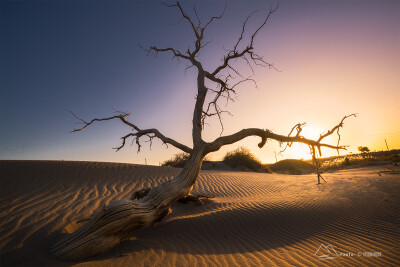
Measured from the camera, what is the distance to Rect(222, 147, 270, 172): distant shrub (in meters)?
20.8

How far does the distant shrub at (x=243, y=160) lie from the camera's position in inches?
819

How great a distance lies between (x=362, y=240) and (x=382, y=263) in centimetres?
78

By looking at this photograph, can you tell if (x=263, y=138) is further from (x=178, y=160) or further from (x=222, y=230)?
(x=178, y=160)

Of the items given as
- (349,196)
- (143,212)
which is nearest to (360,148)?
(349,196)

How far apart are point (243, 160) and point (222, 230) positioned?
1751 cm

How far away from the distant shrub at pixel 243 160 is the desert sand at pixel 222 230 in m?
14.0

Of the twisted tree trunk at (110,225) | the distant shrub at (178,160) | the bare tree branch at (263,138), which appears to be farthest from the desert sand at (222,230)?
the distant shrub at (178,160)

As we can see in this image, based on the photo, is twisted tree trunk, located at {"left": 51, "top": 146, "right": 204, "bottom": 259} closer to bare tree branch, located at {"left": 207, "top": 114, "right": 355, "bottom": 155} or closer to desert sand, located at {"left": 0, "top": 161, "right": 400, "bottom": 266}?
desert sand, located at {"left": 0, "top": 161, "right": 400, "bottom": 266}

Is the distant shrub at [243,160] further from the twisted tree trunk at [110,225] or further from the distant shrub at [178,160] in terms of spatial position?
the twisted tree trunk at [110,225]

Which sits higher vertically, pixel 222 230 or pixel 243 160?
pixel 243 160

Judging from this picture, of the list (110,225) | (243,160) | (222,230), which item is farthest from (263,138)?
(243,160)

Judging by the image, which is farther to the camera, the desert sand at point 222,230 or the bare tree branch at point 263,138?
the bare tree branch at point 263,138

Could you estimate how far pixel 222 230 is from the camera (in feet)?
13.6

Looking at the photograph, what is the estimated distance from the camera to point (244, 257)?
10.1 ft
